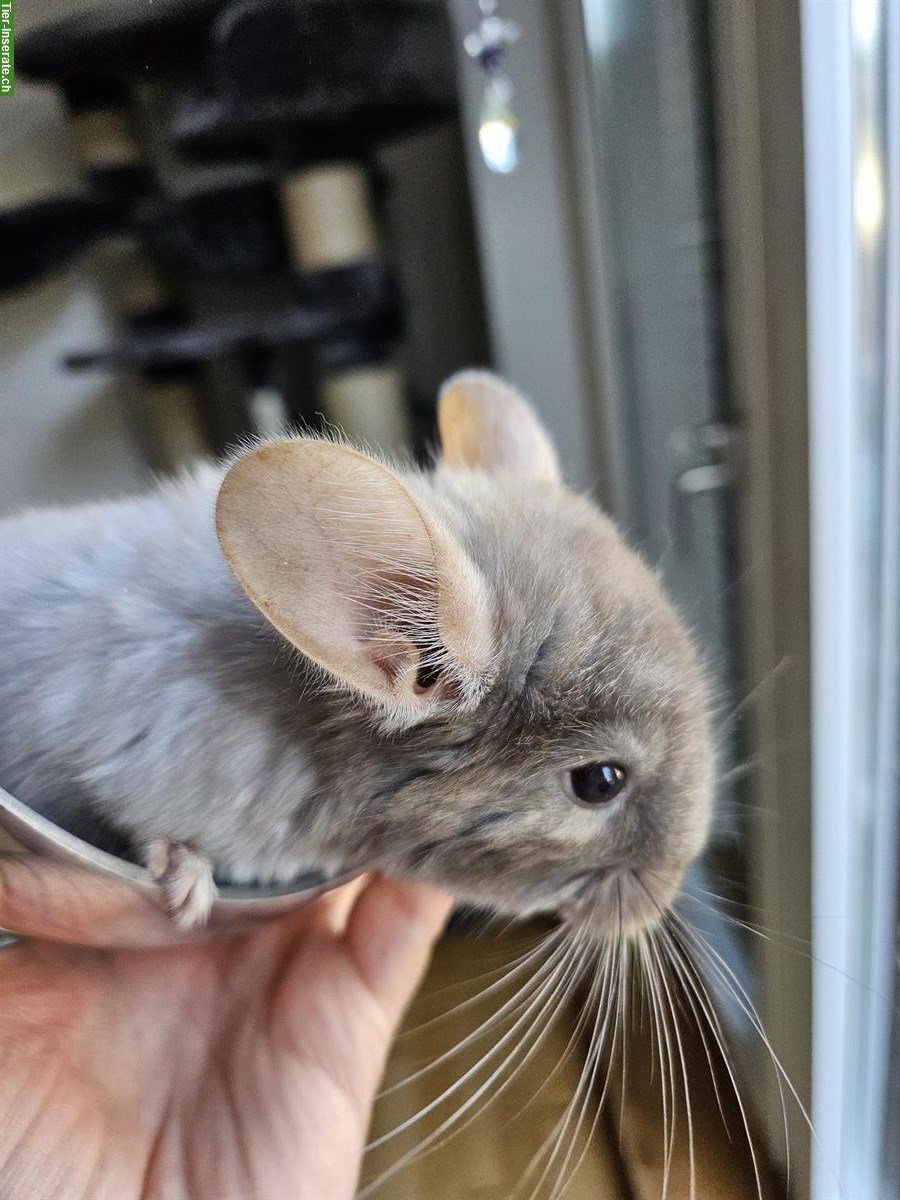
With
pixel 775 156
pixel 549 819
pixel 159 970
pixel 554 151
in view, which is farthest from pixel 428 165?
pixel 159 970

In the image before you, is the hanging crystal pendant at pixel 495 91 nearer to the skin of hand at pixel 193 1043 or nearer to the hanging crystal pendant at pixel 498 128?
the hanging crystal pendant at pixel 498 128

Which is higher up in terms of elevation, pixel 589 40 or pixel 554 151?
pixel 589 40

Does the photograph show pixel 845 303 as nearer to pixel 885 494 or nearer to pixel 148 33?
pixel 885 494

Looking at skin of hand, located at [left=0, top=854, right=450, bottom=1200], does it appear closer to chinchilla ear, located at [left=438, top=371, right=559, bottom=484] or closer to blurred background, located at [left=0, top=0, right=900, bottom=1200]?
blurred background, located at [left=0, top=0, right=900, bottom=1200]

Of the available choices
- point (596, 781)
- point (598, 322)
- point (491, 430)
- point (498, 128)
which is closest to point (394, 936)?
point (596, 781)

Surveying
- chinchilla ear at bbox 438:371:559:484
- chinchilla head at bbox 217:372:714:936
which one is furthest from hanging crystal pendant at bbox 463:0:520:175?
chinchilla head at bbox 217:372:714:936

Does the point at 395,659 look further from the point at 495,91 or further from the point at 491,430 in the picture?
the point at 495,91
